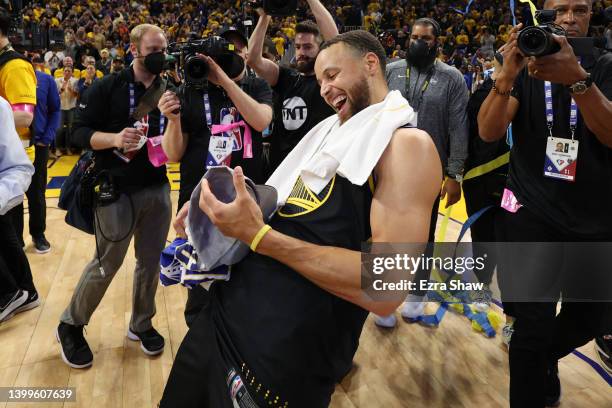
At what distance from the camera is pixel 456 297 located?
11.1ft

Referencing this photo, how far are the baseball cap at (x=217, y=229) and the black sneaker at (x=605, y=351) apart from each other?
2292 mm

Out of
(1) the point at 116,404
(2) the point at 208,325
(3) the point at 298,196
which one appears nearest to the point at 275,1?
(3) the point at 298,196

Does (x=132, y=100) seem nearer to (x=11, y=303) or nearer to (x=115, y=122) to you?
(x=115, y=122)

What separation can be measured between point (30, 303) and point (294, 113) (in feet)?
7.22

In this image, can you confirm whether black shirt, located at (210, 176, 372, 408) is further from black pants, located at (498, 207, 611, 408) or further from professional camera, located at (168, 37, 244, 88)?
Result: professional camera, located at (168, 37, 244, 88)

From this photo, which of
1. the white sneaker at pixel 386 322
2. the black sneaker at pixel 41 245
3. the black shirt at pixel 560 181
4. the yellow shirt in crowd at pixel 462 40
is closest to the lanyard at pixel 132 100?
the black shirt at pixel 560 181

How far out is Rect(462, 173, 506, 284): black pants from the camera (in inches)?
106

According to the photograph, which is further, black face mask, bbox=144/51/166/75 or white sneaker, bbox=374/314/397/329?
white sneaker, bbox=374/314/397/329

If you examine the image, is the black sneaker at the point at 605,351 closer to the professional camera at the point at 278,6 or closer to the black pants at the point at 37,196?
the professional camera at the point at 278,6

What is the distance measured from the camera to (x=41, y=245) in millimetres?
4180

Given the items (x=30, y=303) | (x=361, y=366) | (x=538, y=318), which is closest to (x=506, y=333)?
(x=361, y=366)

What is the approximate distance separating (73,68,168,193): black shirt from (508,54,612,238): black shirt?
1813mm

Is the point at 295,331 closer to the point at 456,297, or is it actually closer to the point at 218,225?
the point at 218,225

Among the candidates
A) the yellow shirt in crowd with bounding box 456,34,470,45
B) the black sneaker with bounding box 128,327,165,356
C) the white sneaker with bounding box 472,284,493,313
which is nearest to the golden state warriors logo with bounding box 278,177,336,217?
the black sneaker with bounding box 128,327,165,356
